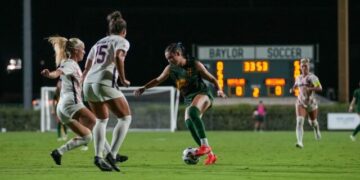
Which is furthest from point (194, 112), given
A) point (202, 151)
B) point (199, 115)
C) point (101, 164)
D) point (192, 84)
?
point (101, 164)

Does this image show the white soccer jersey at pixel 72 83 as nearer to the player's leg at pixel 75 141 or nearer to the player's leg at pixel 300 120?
the player's leg at pixel 75 141

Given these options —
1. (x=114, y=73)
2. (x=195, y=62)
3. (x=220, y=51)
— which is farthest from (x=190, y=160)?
Result: (x=220, y=51)

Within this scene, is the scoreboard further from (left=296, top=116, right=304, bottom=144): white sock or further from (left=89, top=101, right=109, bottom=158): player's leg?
(left=89, top=101, right=109, bottom=158): player's leg

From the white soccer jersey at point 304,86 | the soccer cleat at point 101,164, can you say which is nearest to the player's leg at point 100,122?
the soccer cleat at point 101,164

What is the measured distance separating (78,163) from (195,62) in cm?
274

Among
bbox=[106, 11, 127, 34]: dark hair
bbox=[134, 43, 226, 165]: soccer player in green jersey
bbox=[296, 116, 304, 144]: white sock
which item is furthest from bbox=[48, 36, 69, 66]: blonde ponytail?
bbox=[296, 116, 304, 144]: white sock

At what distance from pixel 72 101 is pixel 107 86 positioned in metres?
1.56

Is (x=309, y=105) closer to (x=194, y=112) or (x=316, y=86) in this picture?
(x=316, y=86)

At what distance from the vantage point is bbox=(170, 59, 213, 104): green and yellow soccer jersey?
1495 cm

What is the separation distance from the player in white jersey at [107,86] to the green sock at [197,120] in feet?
7.52

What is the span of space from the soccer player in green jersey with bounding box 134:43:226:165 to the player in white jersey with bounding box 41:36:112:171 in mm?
1244

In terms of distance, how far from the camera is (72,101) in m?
14.0

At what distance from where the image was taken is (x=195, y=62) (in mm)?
14945

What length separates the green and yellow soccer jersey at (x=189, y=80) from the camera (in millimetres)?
14953
